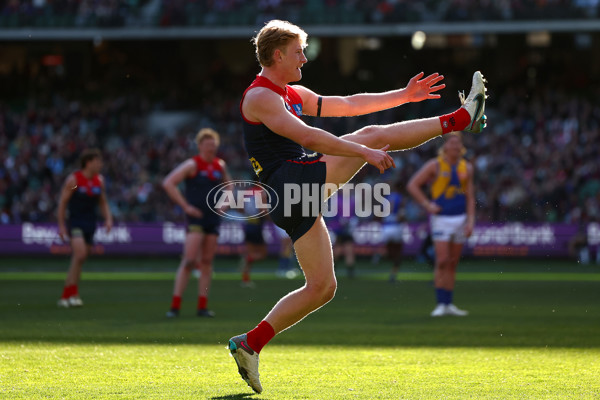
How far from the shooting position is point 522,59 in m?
38.8

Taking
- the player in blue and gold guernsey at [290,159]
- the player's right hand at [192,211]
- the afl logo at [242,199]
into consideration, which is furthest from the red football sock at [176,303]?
the player in blue and gold guernsey at [290,159]

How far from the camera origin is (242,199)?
70.1 feet

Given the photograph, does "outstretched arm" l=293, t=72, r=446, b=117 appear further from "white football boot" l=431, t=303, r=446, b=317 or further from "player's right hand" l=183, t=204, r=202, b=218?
"white football boot" l=431, t=303, r=446, b=317

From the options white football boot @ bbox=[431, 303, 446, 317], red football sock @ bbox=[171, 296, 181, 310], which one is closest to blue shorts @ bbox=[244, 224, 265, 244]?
red football sock @ bbox=[171, 296, 181, 310]

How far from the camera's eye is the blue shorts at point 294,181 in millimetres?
6234

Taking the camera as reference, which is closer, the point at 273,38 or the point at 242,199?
the point at 273,38

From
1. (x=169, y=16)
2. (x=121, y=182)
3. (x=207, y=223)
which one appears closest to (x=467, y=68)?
(x=169, y=16)

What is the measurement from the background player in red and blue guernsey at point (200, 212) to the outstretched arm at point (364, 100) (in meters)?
5.52

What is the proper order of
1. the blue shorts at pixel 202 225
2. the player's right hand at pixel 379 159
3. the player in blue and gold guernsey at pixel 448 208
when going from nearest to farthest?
the player's right hand at pixel 379 159
the blue shorts at pixel 202 225
the player in blue and gold guernsey at pixel 448 208

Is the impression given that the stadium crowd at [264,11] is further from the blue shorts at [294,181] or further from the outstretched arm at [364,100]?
the blue shorts at [294,181]

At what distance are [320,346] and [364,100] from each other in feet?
9.61

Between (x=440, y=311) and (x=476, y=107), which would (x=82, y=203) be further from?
(x=476, y=107)

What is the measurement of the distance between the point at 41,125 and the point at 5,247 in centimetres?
1032

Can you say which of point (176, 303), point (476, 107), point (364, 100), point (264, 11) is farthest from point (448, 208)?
point (264, 11)
